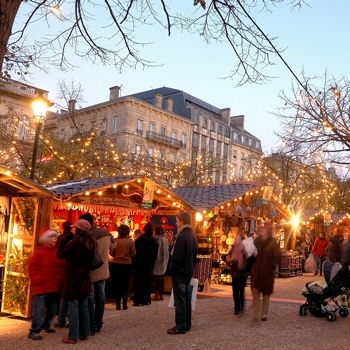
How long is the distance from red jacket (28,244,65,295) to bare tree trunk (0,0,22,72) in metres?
3.44

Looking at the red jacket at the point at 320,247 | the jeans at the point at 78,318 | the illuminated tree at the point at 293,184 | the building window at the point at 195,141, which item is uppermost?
the building window at the point at 195,141

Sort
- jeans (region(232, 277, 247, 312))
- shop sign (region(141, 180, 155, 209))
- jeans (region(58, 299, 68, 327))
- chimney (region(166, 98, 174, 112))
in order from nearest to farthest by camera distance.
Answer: jeans (region(58, 299, 68, 327)) < jeans (region(232, 277, 247, 312)) < shop sign (region(141, 180, 155, 209)) < chimney (region(166, 98, 174, 112))

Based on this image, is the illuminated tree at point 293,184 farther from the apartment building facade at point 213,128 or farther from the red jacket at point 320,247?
the apartment building facade at point 213,128

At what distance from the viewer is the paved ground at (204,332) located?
6191mm

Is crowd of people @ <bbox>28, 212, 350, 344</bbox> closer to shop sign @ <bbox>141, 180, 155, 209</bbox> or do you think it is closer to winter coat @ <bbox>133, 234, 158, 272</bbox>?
winter coat @ <bbox>133, 234, 158, 272</bbox>

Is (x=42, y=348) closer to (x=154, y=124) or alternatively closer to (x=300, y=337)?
(x=300, y=337)

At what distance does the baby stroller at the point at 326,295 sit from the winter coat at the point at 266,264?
1225 millimetres

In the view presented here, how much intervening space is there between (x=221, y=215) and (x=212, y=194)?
758mm

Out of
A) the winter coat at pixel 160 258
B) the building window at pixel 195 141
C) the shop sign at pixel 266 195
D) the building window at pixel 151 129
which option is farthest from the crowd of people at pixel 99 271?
the building window at pixel 195 141

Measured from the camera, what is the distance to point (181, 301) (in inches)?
259

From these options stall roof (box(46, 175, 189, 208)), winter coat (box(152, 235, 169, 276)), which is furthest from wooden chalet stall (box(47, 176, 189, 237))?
winter coat (box(152, 235, 169, 276))

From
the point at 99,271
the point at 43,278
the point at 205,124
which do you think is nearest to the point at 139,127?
the point at 205,124

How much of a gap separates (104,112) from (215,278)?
1322 inches

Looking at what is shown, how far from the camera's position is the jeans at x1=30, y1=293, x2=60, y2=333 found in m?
6.35
